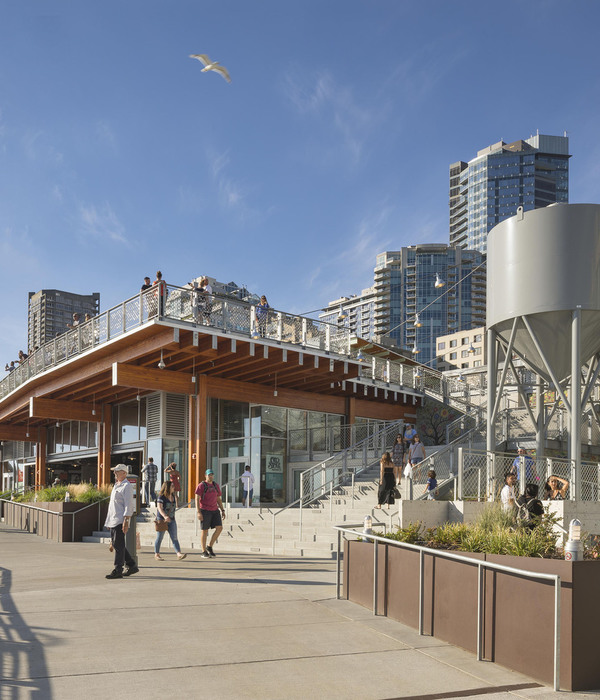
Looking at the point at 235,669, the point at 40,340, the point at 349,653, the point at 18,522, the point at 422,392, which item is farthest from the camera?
the point at 40,340

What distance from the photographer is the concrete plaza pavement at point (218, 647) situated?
5.85 meters

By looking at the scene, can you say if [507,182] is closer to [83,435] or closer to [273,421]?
[83,435]

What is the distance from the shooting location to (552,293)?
16.4m

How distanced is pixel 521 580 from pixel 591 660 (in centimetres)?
81

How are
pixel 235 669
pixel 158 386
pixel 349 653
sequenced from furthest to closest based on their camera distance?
pixel 158 386, pixel 349 653, pixel 235 669

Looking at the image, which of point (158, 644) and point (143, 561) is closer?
point (158, 644)

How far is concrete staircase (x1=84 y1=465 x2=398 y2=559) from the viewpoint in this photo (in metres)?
16.7

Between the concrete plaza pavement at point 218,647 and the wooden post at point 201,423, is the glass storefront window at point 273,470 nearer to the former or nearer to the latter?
the wooden post at point 201,423

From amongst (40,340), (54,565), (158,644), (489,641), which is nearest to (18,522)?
(54,565)

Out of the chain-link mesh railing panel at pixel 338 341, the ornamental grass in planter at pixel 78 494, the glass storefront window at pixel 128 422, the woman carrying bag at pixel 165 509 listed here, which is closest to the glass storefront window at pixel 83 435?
the glass storefront window at pixel 128 422

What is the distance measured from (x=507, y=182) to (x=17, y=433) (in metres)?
168

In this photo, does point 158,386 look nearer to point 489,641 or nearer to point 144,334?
point 144,334

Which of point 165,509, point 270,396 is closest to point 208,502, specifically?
point 165,509

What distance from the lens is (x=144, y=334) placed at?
76.4 feet
